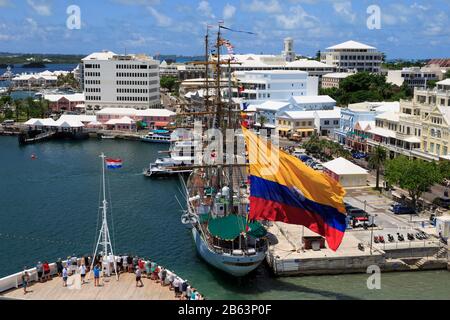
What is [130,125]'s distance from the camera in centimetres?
9931

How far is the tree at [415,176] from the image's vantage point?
147ft

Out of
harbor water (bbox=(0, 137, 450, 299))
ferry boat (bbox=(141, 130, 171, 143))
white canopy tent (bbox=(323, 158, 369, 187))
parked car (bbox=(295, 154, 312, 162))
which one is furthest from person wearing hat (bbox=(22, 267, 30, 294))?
ferry boat (bbox=(141, 130, 171, 143))

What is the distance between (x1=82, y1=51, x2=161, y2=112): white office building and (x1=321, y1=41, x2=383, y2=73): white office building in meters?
58.4

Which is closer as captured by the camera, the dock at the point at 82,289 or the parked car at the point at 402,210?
the dock at the point at 82,289

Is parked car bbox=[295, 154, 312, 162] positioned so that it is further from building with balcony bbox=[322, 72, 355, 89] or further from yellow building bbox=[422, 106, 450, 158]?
building with balcony bbox=[322, 72, 355, 89]

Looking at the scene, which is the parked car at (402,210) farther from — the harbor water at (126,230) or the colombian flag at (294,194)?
the colombian flag at (294,194)

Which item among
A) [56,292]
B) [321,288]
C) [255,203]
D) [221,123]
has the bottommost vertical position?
[321,288]

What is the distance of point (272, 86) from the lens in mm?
105188

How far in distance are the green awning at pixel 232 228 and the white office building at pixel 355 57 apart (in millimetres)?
124573

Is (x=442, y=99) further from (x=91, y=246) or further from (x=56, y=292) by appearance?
(x=56, y=292)

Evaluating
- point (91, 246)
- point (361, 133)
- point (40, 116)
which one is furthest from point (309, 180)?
point (40, 116)

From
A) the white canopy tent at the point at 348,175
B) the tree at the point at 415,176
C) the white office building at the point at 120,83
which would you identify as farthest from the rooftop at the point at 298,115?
the tree at the point at 415,176

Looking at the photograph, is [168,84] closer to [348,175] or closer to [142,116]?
[142,116]

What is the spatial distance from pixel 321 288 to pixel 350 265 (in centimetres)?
306
